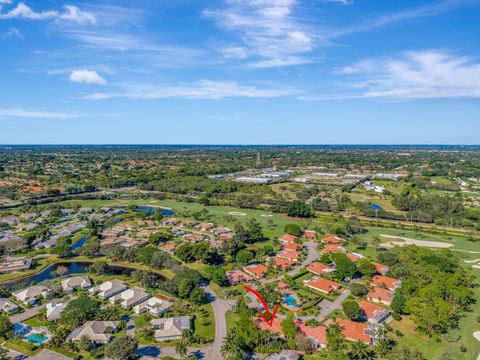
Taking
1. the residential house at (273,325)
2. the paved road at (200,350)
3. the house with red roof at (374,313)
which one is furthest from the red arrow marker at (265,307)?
the house with red roof at (374,313)

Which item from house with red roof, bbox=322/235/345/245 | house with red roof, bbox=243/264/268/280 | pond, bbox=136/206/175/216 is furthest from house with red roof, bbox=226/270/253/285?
pond, bbox=136/206/175/216

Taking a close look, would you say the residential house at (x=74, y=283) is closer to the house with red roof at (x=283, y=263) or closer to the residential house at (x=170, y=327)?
the residential house at (x=170, y=327)

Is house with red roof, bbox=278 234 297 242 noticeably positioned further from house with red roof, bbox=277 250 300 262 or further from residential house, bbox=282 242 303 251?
house with red roof, bbox=277 250 300 262

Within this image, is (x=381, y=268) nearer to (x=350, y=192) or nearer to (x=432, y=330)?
(x=432, y=330)

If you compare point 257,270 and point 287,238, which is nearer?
point 257,270

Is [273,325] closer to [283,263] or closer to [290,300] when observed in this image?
[290,300]

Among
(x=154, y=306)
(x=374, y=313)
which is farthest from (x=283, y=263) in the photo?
(x=154, y=306)

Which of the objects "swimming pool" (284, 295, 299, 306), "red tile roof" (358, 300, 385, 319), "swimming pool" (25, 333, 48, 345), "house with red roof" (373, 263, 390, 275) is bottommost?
"swimming pool" (25, 333, 48, 345)
